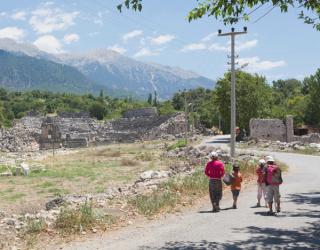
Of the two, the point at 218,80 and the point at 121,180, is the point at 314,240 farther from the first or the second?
the point at 218,80

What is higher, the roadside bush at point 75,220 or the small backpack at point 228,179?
the small backpack at point 228,179

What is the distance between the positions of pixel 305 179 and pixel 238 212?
10.3 m

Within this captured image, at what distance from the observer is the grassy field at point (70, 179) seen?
81.5 feet

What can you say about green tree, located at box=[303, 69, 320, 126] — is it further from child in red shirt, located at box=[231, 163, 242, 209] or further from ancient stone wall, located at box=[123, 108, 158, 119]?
child in red shirt, located at box=[231, 163, 242, 209]

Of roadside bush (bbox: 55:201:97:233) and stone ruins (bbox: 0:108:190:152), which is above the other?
stone ruins (bbox: 0:108:190:152)

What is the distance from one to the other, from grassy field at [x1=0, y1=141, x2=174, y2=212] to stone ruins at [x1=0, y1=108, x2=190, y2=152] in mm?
25499

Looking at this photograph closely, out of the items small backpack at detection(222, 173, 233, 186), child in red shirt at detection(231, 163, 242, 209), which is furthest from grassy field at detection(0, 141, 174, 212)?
child in red shirt at detection(231, 163, 242, 209)

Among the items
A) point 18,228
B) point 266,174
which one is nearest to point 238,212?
point 266,174

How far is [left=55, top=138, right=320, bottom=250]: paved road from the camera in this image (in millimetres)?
12008

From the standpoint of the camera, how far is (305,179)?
2536cm

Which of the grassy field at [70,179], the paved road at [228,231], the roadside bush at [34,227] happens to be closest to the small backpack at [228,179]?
the paved road at [228,231]

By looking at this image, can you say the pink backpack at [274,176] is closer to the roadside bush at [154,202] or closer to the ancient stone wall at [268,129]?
the roadside bush at [154,202]

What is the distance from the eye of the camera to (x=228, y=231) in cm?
1332

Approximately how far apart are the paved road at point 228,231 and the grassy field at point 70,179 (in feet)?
29.5
